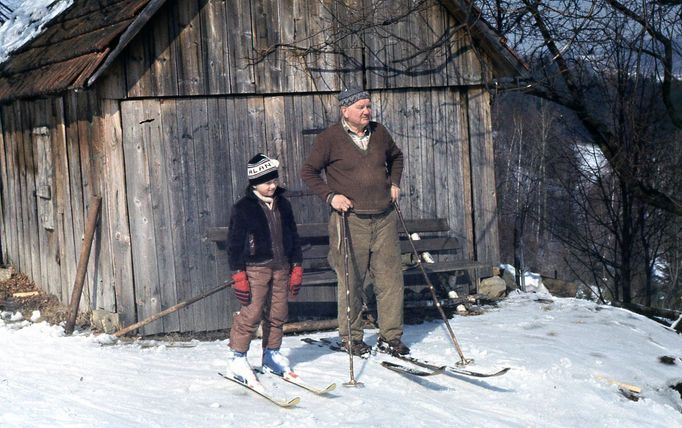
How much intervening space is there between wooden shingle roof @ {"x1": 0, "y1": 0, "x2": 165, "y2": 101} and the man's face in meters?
2.36

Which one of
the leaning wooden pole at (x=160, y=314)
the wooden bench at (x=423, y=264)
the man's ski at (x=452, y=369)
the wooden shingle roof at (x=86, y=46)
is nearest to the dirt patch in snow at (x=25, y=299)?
the leaning wooden pole at (x=160, y=314)

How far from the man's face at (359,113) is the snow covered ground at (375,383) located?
6.35 feet

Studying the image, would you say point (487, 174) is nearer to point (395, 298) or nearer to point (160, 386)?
point (395, 298)

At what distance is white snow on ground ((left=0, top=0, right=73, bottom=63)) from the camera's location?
12336mm

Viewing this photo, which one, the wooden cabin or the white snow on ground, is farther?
the white snow on ground

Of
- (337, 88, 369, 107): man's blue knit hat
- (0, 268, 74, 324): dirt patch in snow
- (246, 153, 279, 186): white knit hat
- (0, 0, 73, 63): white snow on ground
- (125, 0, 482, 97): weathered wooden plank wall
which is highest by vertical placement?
(0, 0, 73, 63): white snow on ground

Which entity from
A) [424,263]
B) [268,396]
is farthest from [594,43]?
[268,396]

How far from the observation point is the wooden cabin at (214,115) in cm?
930

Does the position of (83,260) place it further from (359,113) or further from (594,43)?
(594,43)

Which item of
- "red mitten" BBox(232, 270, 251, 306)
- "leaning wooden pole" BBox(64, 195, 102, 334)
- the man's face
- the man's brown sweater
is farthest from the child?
"leaning wooden pole" BBox(64, 195, 102, 334)

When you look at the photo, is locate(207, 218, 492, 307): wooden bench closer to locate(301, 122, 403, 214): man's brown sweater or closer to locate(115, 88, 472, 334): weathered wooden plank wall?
locate(115, 88, 472, 334): weathered wooden plank wall

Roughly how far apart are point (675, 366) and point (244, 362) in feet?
12.3

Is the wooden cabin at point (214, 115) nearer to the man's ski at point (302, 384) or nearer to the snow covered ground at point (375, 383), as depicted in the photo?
the snow covered ground at point (375, 383)

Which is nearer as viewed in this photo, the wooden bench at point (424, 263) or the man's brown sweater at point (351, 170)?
the man's brown sweater at point (351, 170)
